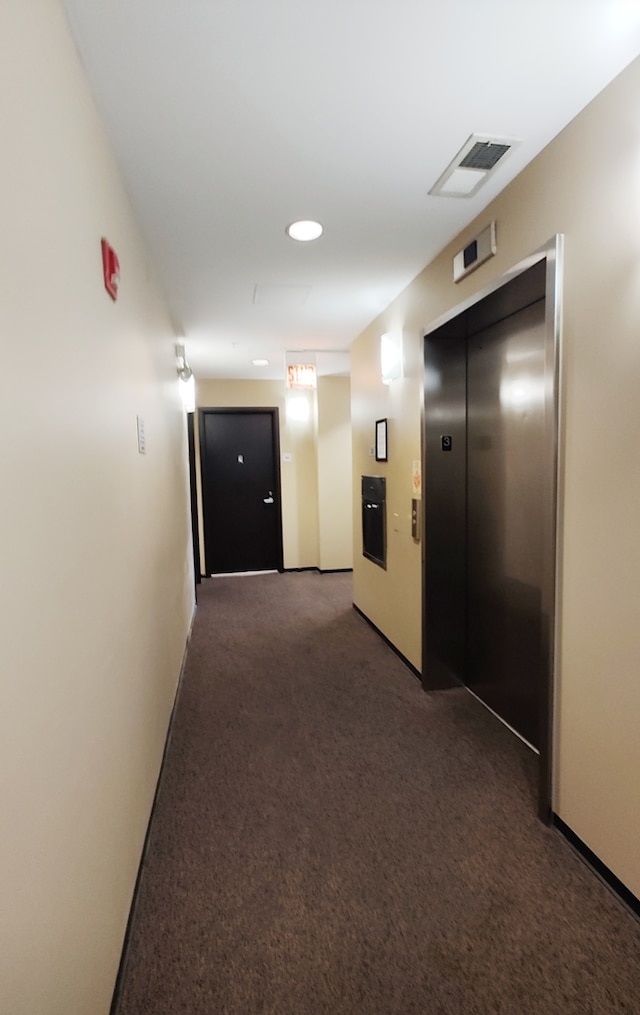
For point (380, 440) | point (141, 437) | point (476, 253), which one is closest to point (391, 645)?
point (380, 440)

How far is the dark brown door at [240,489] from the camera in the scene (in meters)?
5.84

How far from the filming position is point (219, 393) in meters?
5.81

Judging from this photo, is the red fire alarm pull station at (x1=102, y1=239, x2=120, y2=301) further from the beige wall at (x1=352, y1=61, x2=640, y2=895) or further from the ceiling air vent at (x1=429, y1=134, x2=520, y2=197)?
the beige wall at (x1=352, y1=61, x2=640, y2=895)

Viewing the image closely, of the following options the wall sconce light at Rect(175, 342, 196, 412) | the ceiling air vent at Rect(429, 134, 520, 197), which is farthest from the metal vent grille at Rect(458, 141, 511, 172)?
the wall sconce light at Rect(175, 342, 196, 412)

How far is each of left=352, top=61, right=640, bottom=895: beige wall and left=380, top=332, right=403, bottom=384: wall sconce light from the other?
121cm

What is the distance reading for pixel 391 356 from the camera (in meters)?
3.14

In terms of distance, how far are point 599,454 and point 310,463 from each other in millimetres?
4742

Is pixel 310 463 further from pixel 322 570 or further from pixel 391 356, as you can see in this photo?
pixel 391 356

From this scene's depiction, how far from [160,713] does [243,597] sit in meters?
2.82

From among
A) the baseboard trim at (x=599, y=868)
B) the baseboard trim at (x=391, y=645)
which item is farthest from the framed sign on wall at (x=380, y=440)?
the baseboard trim at (x=599, y=868)

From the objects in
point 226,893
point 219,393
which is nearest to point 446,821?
point 226,893

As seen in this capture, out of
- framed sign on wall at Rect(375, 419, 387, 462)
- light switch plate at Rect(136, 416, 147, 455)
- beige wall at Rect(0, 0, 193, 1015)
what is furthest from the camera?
framed sign on wall at Rect(375, 419, 387, 462)

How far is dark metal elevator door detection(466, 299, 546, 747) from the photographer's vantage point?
2180 millimetres

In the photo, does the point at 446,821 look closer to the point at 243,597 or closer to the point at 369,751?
the point at 369,751
